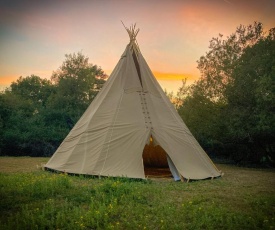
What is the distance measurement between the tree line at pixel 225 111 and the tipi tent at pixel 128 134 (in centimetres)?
504

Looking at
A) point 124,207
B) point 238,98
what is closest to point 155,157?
point 238,98

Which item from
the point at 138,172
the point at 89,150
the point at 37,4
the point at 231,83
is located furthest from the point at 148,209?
the point at 231,83

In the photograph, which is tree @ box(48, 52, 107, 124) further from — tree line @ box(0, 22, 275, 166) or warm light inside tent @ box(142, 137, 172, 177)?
warm light inside tent @ box(142, 137, 172, 177)

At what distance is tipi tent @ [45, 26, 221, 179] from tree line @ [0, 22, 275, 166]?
16.5ft

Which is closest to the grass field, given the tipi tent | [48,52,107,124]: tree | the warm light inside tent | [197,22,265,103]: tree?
the tipi tent

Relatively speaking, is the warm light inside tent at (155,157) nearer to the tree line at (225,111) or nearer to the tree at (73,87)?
the tree line at (225,111)

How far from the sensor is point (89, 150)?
32.0 feet

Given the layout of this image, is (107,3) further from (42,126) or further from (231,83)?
(42,126)

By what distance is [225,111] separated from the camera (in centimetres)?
1672

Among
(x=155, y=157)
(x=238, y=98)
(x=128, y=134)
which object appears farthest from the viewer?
(x=238, y=98)

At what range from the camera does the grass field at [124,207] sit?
482 cm

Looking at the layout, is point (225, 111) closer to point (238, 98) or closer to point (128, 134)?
point (238, 98)

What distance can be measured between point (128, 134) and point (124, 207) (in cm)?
436

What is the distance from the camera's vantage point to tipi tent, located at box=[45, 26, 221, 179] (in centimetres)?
935
